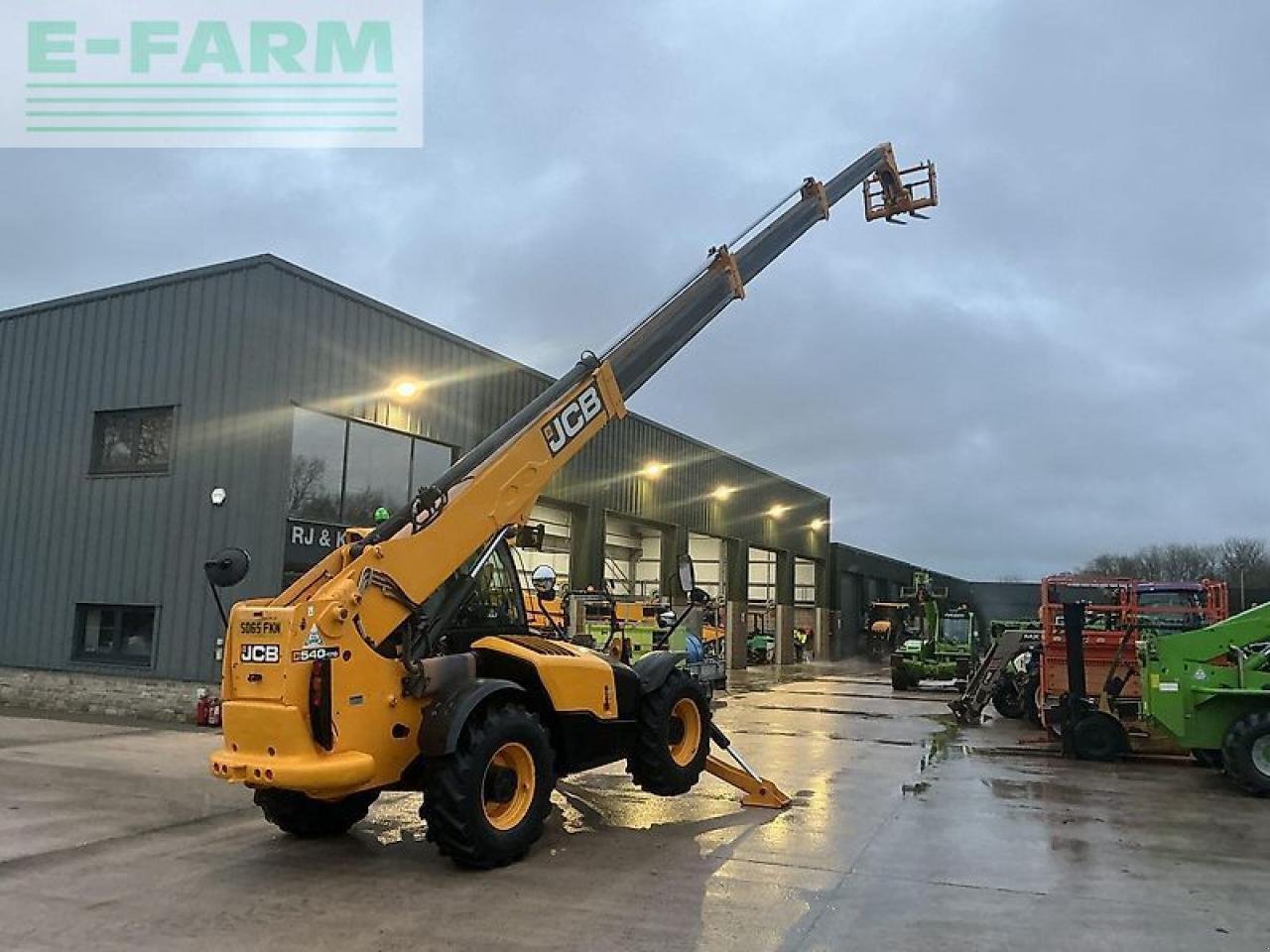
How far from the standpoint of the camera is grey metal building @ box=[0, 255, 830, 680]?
15.3 meters

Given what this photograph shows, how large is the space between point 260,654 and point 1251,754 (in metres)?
9.76

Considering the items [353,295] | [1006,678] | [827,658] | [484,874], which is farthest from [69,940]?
[827,658]

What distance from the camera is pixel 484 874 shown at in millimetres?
6754

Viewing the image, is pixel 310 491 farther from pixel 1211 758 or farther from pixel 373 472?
pixel 1211 758

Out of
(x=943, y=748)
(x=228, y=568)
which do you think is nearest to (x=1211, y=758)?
(x=943, y=748)

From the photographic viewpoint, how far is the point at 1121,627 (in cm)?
1414

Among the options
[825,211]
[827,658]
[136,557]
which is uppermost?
[825,211]

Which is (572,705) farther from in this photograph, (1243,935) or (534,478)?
(1243,935)

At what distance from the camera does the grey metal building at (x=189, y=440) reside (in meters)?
15.3

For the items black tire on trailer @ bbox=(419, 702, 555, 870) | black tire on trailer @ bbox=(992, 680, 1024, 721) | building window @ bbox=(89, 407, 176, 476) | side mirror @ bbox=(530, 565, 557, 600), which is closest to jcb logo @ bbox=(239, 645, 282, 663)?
black tire on trailer @ bbox=(419, 702, 555, 870)

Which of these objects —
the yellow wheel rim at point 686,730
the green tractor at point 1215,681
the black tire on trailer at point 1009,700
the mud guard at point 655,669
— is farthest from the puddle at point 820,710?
the mud guard at point 655,669

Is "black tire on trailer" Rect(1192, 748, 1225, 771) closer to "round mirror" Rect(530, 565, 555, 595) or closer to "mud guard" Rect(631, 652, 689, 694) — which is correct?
"mud guard" Rect(631, 652, 689, 694)

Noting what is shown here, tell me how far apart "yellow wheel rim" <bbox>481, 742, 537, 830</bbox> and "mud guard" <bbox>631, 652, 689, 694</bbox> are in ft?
5.46

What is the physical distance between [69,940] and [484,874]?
8.07ft
